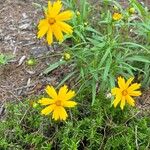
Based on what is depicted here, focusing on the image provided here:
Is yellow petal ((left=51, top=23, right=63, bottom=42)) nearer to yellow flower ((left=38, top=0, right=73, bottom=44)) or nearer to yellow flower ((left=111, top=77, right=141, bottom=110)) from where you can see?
yellow flower ((left=38, top=0, right=73, bottom=44))

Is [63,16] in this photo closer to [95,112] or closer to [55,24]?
[55,24]

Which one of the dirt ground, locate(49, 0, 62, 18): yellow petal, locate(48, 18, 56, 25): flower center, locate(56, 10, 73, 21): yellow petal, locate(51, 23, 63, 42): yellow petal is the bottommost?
the dirt ground

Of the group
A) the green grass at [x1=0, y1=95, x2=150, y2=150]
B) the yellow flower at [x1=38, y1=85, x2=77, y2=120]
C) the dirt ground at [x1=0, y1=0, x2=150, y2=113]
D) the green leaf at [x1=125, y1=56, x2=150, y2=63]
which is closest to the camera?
the yellow flower at [x1=38, y1=85, x2=77, y2=120]

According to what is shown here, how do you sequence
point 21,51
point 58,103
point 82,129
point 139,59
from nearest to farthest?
point 58,103
point 82,129
point 139,59
point 21,51

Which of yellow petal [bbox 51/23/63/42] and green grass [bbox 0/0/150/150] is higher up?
yellow petal [bbox 51/23/63/42]

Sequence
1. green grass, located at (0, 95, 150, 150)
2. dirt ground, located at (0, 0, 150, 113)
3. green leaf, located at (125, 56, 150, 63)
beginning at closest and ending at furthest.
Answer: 1. green grass, located at (0, 95, 150, 150)
2. green leaf, located at (125, 56, 150, 63)
3. dirt ground, located at (0, 0, 150, 113)

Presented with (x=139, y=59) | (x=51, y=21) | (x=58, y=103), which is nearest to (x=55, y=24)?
(x=51, y=21)

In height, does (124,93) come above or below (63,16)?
below

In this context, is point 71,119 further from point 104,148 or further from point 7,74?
point 7,74

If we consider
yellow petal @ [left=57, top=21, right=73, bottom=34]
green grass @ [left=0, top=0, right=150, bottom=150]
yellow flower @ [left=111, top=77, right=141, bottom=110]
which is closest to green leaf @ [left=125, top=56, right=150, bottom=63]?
green grass @ [left=0, top=0, right=150, bottom=150]

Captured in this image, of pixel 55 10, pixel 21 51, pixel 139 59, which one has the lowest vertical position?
pixel 21 51
